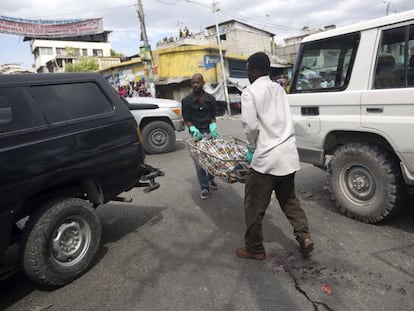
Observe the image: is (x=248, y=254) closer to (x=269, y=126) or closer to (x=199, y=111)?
(x=269, y=126)

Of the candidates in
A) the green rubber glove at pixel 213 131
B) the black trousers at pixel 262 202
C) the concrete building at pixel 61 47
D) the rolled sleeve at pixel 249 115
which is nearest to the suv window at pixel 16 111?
the rolled sleeve at pixel 249 115

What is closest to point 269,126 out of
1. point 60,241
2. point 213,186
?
point 60,241

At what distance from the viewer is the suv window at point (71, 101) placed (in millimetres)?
2871

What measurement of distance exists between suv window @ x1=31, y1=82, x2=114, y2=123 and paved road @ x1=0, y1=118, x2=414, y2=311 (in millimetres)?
1470

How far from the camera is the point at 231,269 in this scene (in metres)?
2.88

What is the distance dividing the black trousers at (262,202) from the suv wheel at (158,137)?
5627 millimetres

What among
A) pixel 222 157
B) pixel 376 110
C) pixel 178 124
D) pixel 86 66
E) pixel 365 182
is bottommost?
pixel 365 182

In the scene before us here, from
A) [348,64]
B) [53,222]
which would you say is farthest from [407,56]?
[53,222]

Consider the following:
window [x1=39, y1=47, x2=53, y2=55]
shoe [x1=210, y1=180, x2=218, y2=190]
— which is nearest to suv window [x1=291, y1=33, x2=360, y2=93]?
shoe [x1=210, y1=180, x2=218, y2=190]

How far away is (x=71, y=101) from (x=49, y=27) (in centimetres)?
4696

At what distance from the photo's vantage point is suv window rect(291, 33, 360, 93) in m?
3.52

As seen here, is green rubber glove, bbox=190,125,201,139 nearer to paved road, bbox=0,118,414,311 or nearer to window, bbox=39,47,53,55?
paved road, bbox=0,118,414,311

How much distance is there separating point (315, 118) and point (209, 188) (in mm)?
1934

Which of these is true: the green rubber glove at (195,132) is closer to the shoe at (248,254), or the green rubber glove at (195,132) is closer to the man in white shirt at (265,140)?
the man in white shirt at (265,140)
